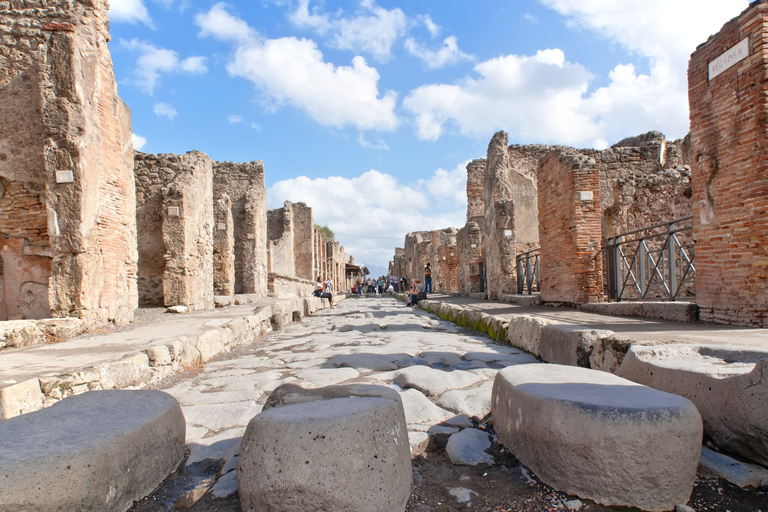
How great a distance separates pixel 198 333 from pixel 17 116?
3.82 m

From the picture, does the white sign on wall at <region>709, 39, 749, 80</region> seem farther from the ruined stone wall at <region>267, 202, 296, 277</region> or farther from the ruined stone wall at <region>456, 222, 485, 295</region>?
the ruined stone wall at <region>267, 202, 296, 277</region>

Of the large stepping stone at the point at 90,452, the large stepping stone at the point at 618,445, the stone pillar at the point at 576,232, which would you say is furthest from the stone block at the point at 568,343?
the stone pillar at the point at 576,232

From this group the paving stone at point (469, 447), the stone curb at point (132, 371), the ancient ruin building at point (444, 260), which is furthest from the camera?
the ancient ruin building at point (444, 260)

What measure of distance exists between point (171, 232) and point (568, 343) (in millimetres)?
7815

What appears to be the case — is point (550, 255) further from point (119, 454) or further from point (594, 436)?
point (119, 454)

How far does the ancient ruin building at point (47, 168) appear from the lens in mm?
5609

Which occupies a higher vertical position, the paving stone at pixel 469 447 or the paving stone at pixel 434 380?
the paving stone at pixel 434 380

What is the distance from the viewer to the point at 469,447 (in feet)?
7.02

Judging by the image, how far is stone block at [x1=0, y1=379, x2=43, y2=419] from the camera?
232 cm

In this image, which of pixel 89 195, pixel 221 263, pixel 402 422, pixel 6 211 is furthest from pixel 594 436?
pixel 221 263

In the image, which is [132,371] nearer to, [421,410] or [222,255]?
[421,410]

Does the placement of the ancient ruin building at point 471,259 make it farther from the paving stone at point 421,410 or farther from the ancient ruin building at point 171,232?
the paving stone at point 421,410

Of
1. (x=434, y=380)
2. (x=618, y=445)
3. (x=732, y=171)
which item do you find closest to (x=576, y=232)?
(x=732, y=171)

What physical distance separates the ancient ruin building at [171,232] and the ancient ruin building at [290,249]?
21.4ft
